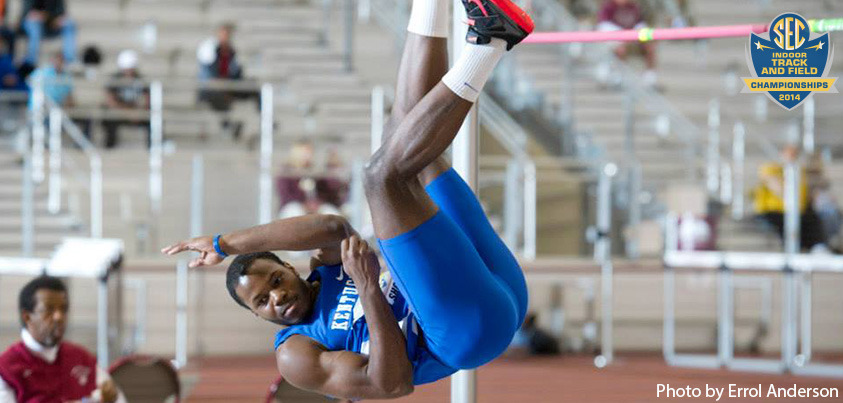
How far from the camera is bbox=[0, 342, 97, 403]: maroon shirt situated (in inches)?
179

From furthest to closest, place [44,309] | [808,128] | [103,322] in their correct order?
[808,128] → [103,322] → [44,309]

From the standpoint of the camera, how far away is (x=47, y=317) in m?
4.61

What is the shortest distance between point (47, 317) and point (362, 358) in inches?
68.5

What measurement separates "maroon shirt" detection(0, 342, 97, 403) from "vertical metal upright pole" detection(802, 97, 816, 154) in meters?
5.84

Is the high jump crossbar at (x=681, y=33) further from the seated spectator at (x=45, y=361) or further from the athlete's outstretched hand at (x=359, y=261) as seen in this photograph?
the seated spectator at (x=45, y=361)

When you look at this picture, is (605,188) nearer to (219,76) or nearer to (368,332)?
(219,76)

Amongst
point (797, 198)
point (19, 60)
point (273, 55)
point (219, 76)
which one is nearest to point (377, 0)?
point (273, 55)

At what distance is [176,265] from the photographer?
808 centimetres

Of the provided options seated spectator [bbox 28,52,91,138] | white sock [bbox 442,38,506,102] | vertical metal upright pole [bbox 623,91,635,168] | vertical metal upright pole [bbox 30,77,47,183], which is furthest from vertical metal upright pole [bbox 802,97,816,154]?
white sock [bbox 442,38,506,102]

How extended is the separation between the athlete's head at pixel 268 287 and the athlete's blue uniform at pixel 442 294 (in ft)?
0.26

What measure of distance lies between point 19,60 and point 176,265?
238 centimetres

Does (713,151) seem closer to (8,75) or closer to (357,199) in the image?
(357,199)

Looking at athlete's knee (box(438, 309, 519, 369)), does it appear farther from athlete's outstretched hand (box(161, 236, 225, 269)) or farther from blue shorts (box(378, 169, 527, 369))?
athlete's outstretched hand (box(161, 236, 225, 269))

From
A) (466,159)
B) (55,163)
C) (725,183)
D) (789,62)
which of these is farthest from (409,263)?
(725,183)
